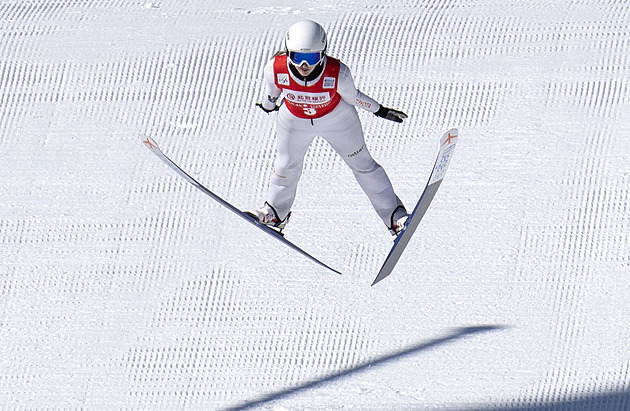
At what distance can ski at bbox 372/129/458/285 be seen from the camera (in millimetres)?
3520

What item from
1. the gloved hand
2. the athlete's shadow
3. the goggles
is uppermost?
the goggles

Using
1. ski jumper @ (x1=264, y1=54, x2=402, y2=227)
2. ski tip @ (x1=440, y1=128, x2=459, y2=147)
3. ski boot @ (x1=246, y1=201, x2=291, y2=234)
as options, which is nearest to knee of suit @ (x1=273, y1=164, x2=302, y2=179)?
ski jumper @ (x1=264, y1=54, x2=402, y2=227)

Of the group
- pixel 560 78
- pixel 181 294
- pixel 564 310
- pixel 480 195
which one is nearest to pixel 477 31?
pixel 560 78

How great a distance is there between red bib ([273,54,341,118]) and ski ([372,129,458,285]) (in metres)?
0.47

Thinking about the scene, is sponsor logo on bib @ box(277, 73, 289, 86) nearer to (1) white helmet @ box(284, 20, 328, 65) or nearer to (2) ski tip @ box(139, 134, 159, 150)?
(1) white helmet @ box(284, 20, 328, 65)

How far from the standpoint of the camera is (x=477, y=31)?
16.9ft

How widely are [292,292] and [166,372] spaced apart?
2.15ft

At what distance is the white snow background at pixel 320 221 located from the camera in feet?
12.3

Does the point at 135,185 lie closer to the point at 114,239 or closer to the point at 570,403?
the point at 114,239

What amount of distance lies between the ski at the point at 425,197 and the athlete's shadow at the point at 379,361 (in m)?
0.32

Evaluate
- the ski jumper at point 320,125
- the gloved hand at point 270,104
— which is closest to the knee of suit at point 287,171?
the ski jumper at point 320,125

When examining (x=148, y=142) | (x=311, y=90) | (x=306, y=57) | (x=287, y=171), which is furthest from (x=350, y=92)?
(x=148, y=142)

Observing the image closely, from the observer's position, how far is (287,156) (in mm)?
3715

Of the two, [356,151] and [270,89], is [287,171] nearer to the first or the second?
[356,151]
